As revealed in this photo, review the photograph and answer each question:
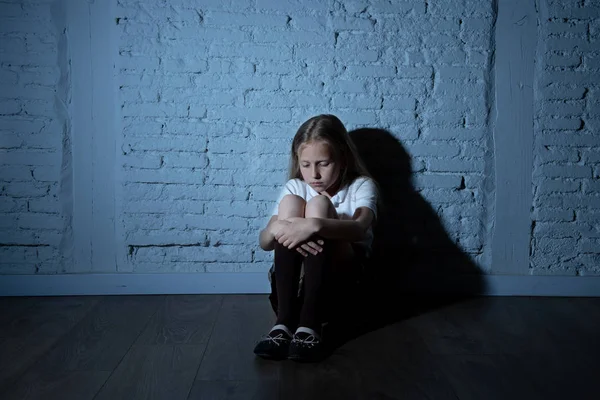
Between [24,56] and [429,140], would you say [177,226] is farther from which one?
[429,140]

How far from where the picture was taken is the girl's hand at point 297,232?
70.9 inches

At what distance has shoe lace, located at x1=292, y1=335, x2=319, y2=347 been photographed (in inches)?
68.2

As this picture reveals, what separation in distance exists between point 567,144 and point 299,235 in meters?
1.53

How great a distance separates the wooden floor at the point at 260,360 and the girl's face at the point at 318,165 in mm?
636

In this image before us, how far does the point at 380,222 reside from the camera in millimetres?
2496

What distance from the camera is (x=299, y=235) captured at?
5.92 ft

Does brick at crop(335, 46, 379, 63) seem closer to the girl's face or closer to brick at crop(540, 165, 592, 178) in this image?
the girl's face

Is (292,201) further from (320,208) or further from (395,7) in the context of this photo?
(395,7)

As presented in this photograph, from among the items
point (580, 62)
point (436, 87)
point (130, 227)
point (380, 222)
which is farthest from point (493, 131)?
point (130, 227)

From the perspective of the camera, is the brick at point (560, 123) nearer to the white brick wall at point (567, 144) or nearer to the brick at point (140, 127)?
the white brick wall at point (567, 144)

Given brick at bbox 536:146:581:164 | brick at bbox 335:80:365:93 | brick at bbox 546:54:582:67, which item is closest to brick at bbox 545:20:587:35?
brick at bbox 546:54:582:67

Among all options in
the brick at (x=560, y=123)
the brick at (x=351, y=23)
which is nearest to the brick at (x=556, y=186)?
the brick at (x=560, y=123)

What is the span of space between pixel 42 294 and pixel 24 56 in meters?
1.15

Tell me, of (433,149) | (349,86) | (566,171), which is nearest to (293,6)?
(349,86)
